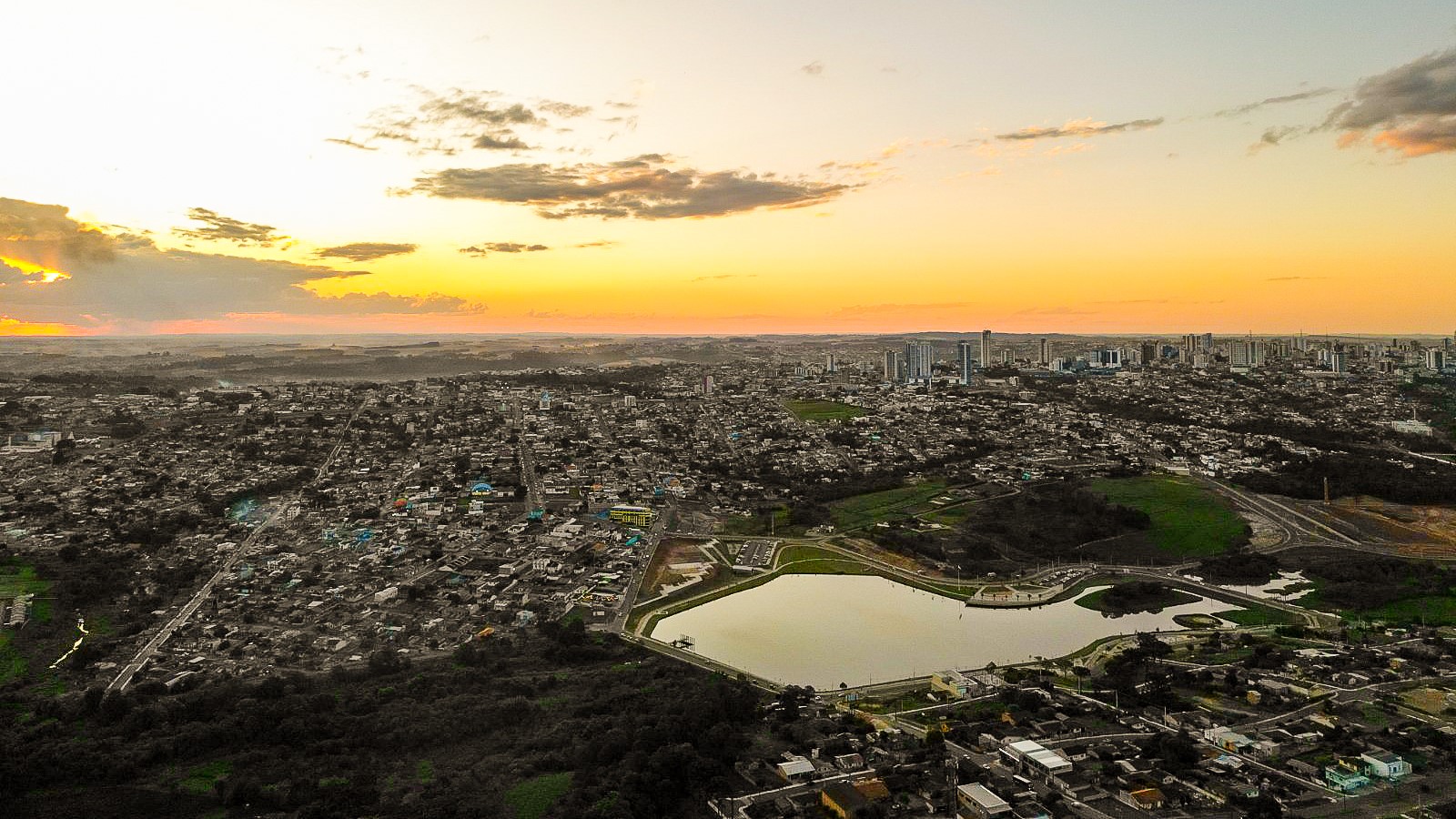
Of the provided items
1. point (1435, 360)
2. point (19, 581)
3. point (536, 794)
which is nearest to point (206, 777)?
point (536, 794)

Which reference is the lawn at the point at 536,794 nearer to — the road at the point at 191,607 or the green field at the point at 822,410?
the road at the point at 191,607

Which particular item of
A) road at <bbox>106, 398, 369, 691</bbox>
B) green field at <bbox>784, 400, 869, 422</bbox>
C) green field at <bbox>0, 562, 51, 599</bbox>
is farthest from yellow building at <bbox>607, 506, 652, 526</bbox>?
green field at <bbox>784, 400, 869, 422</bbox>

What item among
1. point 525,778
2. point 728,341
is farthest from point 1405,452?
point 728,341

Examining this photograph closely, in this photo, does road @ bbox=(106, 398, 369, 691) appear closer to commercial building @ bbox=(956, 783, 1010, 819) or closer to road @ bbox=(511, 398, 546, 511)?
road @ bbox=(511, 398, 546, 511)

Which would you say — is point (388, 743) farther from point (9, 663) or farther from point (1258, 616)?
point (1258, 616)

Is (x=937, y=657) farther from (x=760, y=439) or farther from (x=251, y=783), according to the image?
(x=760, y=439)

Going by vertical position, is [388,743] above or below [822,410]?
below
